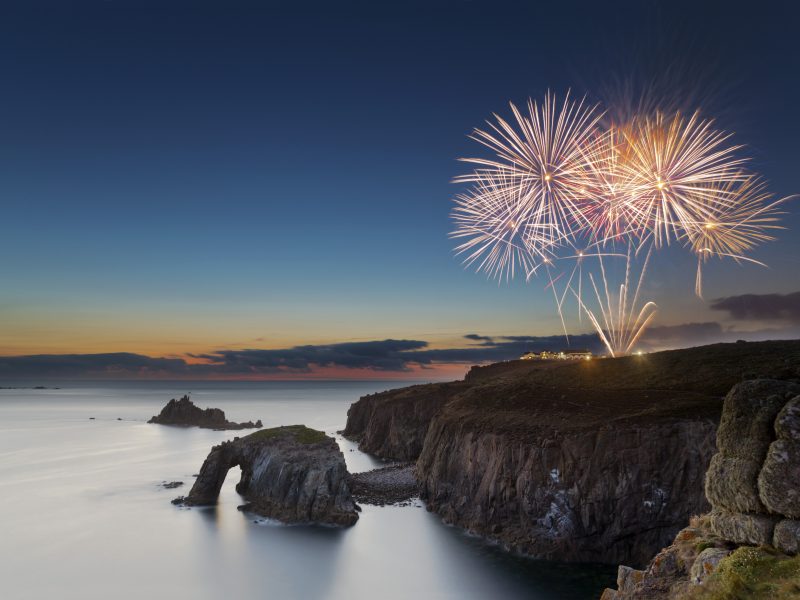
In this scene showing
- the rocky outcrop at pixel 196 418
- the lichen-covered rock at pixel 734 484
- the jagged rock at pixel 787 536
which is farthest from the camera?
the rocky outcrop at pixel 196 418

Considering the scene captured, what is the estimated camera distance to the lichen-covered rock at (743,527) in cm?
1702

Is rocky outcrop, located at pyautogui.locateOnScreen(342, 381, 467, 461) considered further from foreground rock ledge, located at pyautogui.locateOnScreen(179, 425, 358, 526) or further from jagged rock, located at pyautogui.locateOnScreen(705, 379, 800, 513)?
jagged rock, located at pyautogui.locateOnScreen(705, 379, 800, 513)

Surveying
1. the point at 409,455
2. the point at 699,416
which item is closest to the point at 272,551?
the point at 699,416

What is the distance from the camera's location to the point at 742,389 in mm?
19219

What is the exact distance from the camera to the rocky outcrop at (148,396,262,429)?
7013 inches

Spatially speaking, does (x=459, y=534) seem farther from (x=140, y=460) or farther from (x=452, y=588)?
(x=140, y=460)

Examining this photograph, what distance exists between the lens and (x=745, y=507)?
17766mm

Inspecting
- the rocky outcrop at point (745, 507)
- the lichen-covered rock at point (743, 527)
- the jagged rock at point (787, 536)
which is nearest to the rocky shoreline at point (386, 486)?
the rocky outcrop at point (745, 507)

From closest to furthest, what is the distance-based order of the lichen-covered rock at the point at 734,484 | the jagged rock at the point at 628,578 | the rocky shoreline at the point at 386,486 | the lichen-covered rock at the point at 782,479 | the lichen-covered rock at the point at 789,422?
the lichen-covered rock at the point at 782,479 → the lichen-covered rock at the point at 789,422 → the lichen-covered rock at the point at 734,484 → the jagged rock at the point at 628,578 → the rocky shoreline at the point at 386,486

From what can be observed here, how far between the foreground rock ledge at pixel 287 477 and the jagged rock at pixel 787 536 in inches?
2012

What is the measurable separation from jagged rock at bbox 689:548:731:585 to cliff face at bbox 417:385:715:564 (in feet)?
101

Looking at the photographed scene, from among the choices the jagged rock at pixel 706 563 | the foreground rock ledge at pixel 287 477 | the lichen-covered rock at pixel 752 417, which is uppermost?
the lichen-covered rock at pixel 752 417

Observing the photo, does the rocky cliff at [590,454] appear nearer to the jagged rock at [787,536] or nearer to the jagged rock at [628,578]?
the jagged rock at [628,578]

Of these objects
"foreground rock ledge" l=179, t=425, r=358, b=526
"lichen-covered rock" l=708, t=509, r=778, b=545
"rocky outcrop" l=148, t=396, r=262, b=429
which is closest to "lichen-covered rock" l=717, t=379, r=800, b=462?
"lichen-covered rock" l=708, t=509, r=778, b=545
